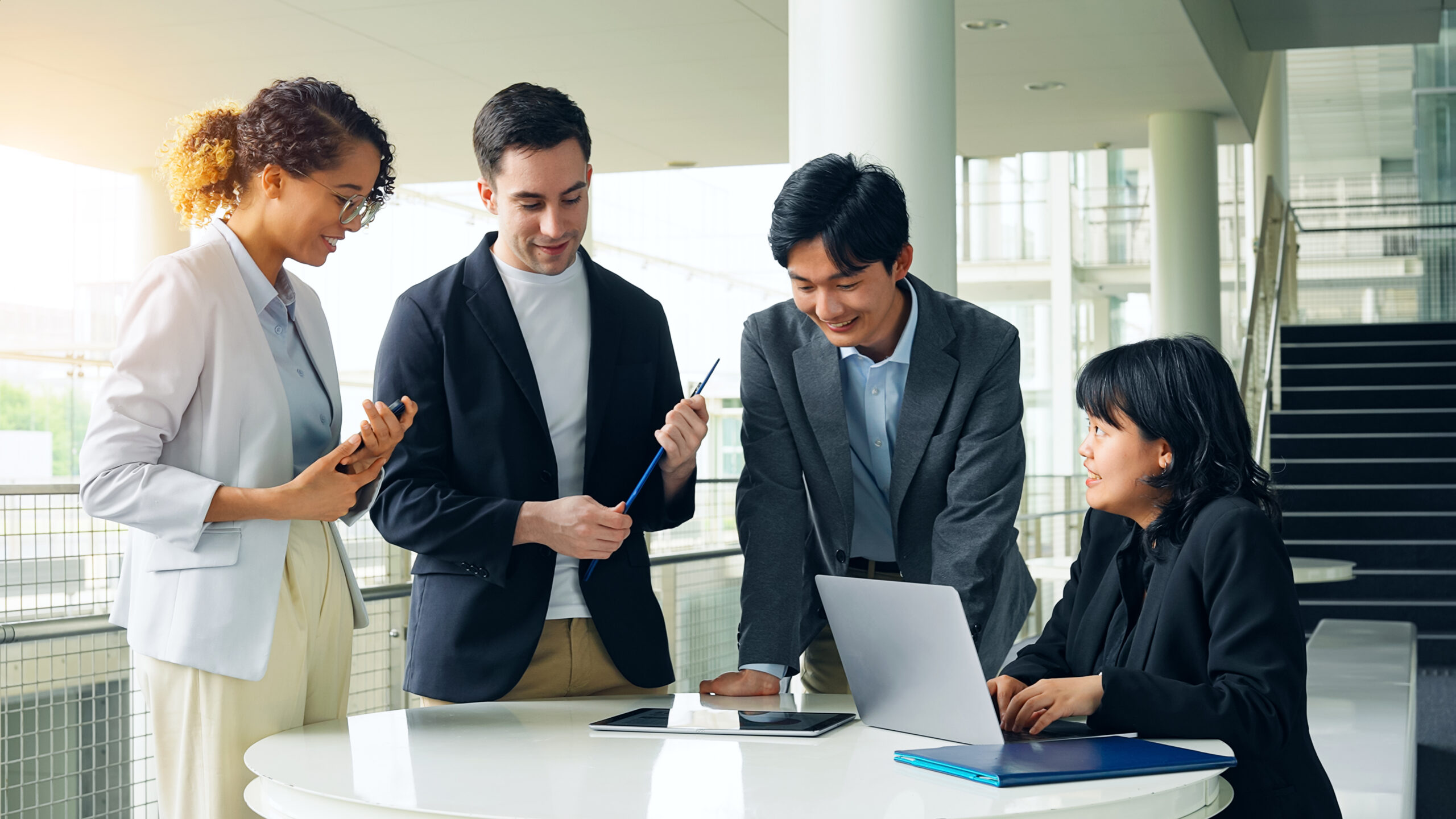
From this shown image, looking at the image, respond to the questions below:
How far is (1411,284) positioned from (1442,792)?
349 inches

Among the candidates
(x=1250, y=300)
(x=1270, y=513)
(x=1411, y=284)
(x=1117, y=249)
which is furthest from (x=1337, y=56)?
(x=1270, y=513)

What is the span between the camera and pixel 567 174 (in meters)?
1.79

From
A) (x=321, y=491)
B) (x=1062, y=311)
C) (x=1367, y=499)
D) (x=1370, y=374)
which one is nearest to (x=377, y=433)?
(x=321, y=491)

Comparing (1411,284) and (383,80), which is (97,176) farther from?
(1411,284)

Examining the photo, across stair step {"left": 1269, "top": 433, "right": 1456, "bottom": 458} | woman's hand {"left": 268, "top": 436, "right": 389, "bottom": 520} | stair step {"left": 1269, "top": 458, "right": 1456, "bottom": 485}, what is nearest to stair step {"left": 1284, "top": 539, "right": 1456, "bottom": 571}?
stair step {"left": 1269, "top": 458, "right": 1456, "bottom": 485}

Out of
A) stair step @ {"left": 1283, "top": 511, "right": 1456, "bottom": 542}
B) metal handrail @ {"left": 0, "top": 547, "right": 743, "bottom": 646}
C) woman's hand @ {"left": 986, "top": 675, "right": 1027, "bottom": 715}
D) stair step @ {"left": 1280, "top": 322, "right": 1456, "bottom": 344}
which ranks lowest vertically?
stair step @ {"left": 1283, "top": 511, "right": 1456, "bottom": 542}

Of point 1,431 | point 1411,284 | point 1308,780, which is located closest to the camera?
point 1308,780

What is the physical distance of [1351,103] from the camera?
1795cm

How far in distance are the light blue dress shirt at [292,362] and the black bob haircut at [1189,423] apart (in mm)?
1012

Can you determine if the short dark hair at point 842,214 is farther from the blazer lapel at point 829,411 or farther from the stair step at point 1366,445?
the stair step at point 1366,445

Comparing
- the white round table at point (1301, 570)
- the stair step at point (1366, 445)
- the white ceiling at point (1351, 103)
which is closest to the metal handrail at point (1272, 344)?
the stair step at point (1366, 445)

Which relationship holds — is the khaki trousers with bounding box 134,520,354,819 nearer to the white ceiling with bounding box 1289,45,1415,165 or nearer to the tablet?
the tablet

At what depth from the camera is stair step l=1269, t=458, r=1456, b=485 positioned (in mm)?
8148

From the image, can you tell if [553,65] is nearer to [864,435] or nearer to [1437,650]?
[864,435]
